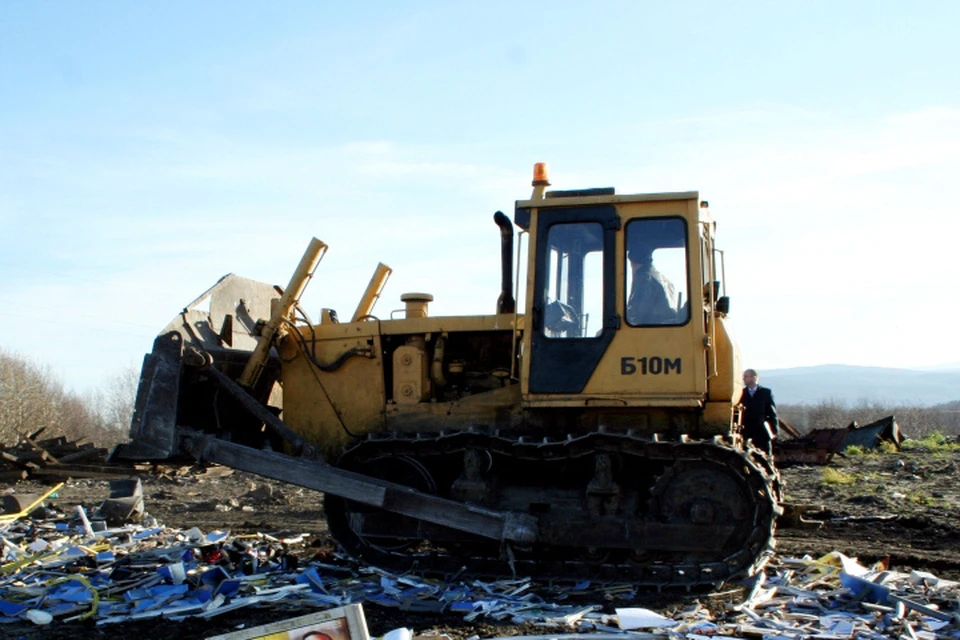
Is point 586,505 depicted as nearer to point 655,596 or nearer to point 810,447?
point 655,596

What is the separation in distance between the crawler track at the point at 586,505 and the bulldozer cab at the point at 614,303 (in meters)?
0.46

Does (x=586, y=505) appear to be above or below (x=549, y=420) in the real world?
below

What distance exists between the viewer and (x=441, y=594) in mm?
8023

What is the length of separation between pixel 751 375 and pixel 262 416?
233 inches

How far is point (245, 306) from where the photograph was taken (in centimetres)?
1057

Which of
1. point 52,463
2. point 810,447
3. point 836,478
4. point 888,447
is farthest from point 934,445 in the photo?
point 52,463

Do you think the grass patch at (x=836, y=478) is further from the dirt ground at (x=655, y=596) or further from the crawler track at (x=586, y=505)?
the crawler track at (x=586, y=505)

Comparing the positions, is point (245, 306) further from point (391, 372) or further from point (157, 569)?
point (157, 569)

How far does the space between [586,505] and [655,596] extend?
96 cm

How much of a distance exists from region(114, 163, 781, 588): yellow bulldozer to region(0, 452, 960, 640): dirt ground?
0.78 meters

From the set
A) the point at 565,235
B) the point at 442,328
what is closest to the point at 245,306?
the point at 442,328

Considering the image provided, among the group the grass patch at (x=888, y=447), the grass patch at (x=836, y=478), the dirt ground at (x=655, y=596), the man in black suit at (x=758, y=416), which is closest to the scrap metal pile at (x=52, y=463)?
the dirt ground at (x=655, y=596)

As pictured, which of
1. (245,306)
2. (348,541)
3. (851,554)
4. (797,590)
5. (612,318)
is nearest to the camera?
(797,590)

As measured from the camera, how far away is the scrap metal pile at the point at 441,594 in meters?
6.90
